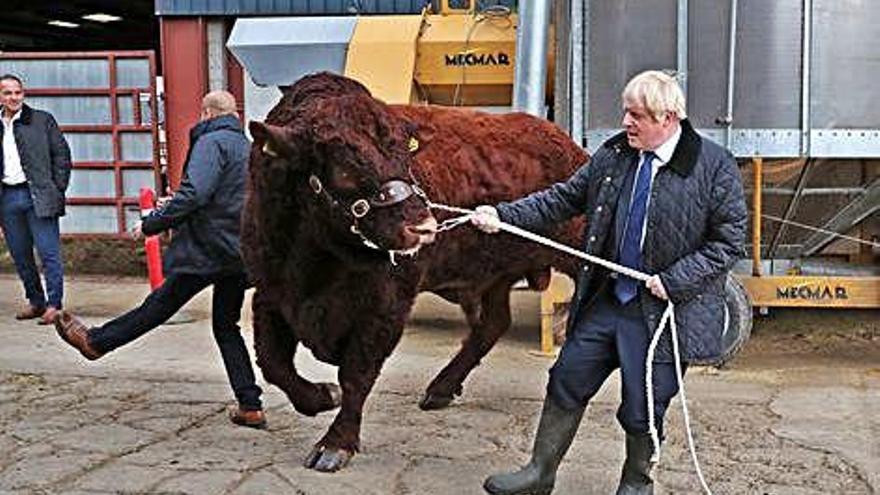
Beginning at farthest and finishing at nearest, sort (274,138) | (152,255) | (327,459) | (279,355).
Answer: (152,255) < (279,355) < (327,459) < (274,138)

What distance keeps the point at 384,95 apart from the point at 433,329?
1.81 metres

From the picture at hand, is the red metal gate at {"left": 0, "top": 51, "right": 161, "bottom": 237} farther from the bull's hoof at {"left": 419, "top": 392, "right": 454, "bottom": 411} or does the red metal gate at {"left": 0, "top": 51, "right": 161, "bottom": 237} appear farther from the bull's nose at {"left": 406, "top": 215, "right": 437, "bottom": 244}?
the bull's nose at {"left": 406, "top": 215, "right": 437, "bottom": 244}

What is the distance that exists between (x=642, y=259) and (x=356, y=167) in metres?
1.20

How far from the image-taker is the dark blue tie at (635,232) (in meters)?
4.29

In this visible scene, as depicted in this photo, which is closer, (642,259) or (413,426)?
(642,259)

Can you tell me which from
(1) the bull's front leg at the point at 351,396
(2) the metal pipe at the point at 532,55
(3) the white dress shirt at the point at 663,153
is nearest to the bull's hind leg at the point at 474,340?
(1) the bull's front leg at the point at 351,396

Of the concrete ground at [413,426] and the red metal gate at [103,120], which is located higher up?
the red metal gate at [103,120]

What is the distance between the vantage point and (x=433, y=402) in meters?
6.37

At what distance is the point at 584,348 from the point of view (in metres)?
4.45

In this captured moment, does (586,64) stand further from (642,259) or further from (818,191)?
(642,259)

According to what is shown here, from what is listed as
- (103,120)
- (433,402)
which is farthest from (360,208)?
(103,120)

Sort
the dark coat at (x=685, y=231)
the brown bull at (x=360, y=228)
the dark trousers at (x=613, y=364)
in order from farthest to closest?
the brown bull at (x=360, y=228)
the dark trousers at (x=613, y=364)
the dark coat at (x=685, y=231)

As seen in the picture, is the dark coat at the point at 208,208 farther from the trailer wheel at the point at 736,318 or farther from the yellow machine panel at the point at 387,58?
the trailer wheel at the point at 736,318

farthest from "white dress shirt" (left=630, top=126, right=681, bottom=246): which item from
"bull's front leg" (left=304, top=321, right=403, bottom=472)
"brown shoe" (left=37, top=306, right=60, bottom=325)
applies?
"brown shoe" (left=37, top=306, right=60, bottom=325)
